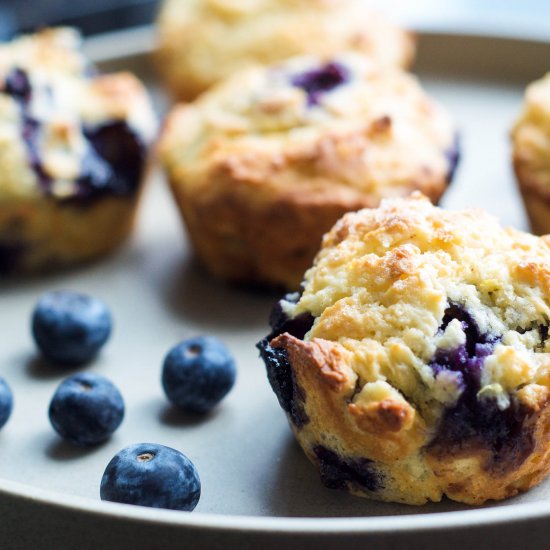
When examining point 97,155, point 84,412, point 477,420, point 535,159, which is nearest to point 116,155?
point 97,155

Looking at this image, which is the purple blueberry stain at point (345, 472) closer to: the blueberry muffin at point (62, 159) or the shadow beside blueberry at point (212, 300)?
the shadow beside blueberry at point (212, 300)

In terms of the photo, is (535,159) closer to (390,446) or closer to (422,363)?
(422,363)

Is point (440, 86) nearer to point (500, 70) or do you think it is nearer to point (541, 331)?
point (500, 70)

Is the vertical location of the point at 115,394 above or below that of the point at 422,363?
below

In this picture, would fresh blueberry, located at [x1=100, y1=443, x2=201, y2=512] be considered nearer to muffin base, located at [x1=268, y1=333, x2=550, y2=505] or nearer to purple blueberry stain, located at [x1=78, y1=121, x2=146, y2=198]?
muffin base, located at [x1=268, y1=333, x2=550, y2=505]

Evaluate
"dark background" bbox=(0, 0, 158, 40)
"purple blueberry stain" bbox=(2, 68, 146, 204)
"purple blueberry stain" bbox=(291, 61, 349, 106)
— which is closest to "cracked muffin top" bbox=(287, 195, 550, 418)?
"purple blueberry stain" bbox=(291, 61, 349, 106)

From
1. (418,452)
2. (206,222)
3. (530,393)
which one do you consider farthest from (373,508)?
(206,222)
